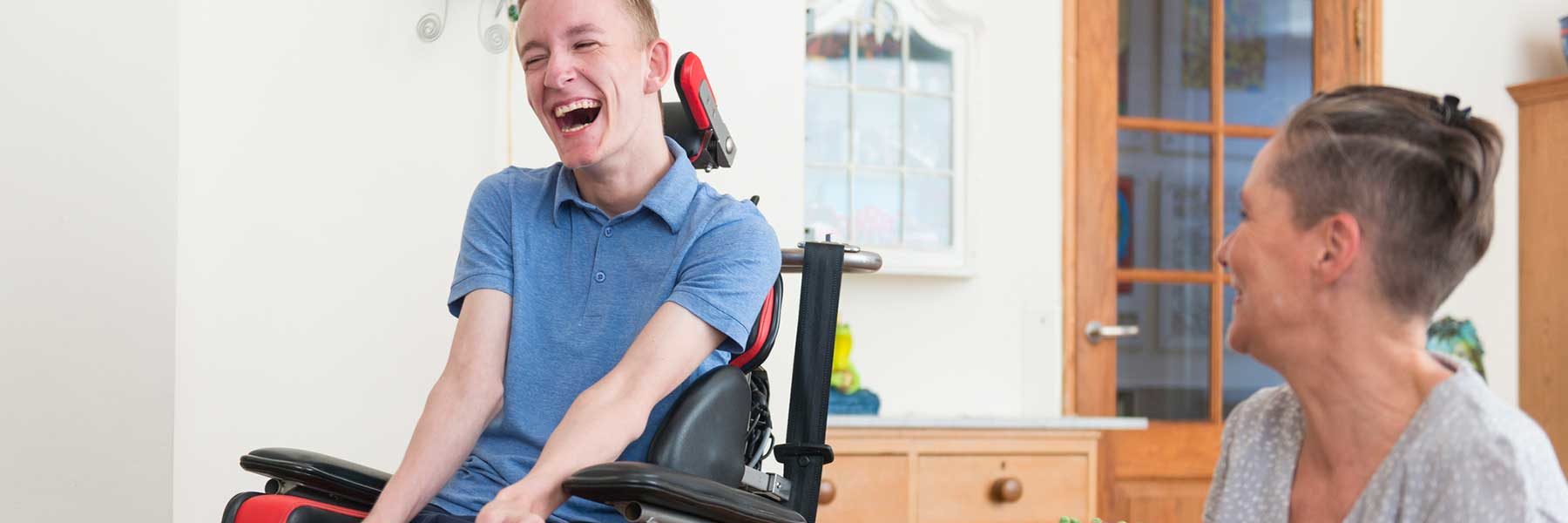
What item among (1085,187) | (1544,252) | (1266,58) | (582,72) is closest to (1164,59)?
(1266,58)

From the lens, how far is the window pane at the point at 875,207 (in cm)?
382

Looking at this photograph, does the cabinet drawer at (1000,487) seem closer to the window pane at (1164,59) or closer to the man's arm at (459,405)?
the window pane at (1164,59)

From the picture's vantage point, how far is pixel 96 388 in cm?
222

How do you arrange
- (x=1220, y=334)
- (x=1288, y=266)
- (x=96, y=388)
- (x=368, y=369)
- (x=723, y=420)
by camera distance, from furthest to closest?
(x=1220, y=334)
(x=368, y=369)
(x=96, y=388)
(x=723, y=420)
(x=1288, y=266)

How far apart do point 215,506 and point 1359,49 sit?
353 centimetres

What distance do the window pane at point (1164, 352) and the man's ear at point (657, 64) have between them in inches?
110

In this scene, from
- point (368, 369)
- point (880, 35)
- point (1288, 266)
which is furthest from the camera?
point (880, 35)

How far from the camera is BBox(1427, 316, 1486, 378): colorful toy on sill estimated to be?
4238mm

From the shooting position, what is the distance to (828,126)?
3799mm

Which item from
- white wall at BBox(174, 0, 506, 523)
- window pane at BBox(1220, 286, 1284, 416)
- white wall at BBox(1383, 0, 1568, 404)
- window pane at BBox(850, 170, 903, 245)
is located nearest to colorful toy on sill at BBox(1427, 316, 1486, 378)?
white wall at BBox(1383, 0, 1568, 404)

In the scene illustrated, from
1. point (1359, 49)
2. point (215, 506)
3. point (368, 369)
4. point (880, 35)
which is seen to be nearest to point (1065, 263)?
point (880, 35)

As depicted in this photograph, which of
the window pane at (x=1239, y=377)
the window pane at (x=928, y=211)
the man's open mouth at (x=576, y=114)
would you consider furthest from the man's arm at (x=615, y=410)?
the window pane at (x=1239, y=377)

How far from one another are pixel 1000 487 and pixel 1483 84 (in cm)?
236

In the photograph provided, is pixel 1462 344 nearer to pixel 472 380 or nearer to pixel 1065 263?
pixel 1065 263
